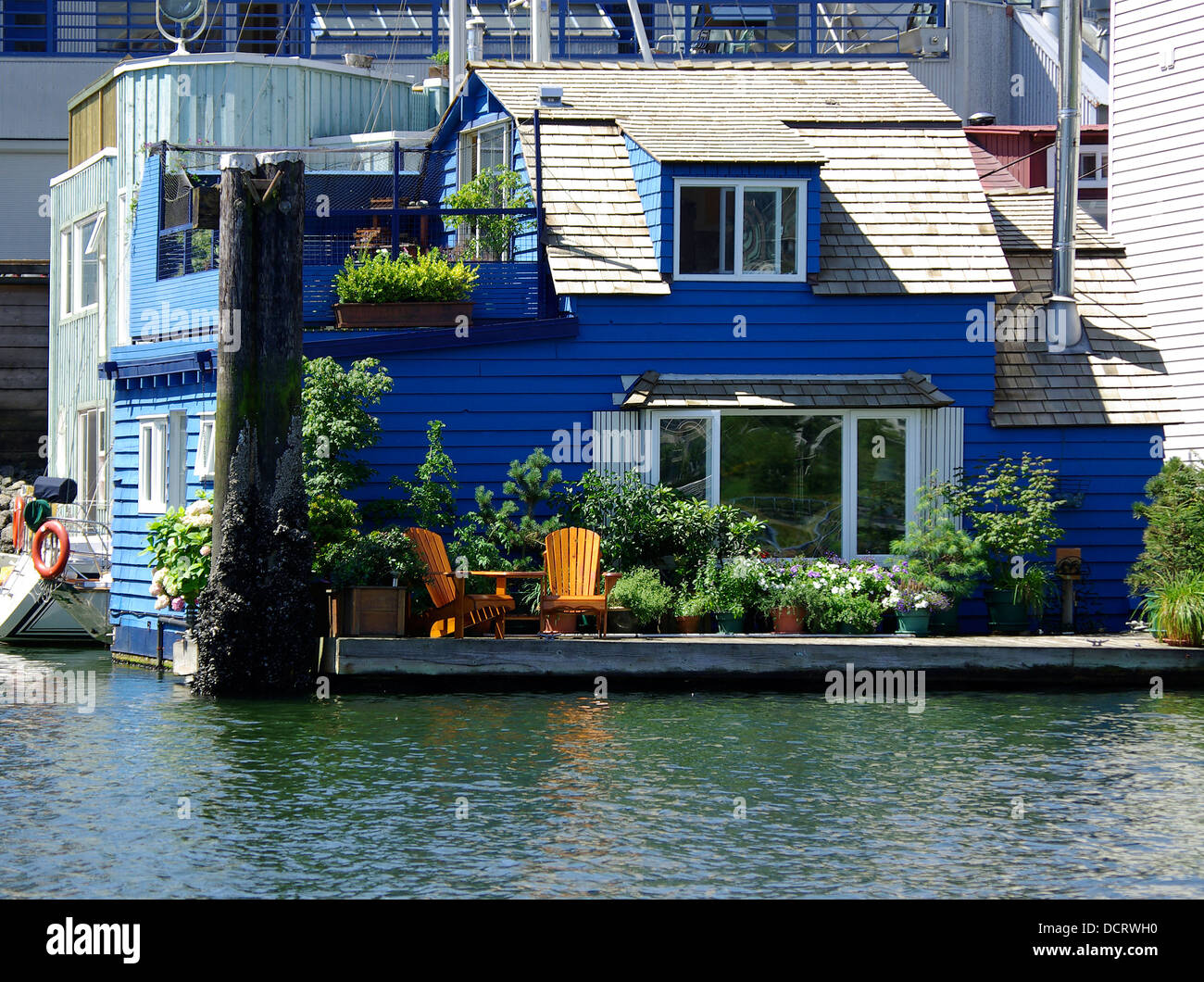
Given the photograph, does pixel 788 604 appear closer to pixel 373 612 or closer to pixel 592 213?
pixel 373 612

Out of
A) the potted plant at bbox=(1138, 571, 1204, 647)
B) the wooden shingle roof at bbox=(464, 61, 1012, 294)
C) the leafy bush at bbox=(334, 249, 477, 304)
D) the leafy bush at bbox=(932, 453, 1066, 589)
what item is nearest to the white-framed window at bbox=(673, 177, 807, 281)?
the wooden shingle roof at bbox=(464, 61, 1012, 294)

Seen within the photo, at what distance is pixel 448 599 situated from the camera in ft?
55.0

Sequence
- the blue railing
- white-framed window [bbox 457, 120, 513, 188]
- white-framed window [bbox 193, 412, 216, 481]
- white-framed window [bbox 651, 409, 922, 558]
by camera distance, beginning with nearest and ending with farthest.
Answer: white-framed window [bbox 193, 412, 216, 481]
white-framed window [bbox 651, 409, 922, 558]
white-framed window [bbox 457, 120, 513, 188]
the blue railing

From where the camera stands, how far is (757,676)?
16469mm

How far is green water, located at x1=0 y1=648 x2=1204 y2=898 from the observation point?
9.77m

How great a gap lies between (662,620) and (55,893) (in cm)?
896

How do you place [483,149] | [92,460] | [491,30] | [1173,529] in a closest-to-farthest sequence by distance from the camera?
[1173,529], [483,149], [92,460], [491,30]

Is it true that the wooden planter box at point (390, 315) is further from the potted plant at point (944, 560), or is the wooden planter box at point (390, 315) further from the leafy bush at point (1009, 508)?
the leafy bush at point (1009, 508)

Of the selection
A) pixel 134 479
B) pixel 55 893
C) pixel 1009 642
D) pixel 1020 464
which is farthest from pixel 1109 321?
pixel 55 893

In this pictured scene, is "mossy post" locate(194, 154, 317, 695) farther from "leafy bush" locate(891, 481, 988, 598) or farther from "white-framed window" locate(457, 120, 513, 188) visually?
"leafy bush" locate(891, 481, 988, 598)

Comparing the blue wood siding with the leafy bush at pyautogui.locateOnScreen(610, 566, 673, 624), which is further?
the blue wood siding

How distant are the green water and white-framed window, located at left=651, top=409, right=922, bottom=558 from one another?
2.91m

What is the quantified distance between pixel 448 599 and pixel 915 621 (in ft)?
15.6

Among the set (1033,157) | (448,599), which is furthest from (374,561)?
(1033,157)
